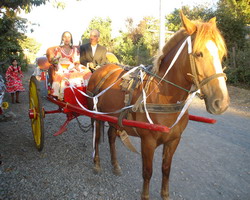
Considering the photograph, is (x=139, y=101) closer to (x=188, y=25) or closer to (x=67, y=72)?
(x=188, y=25)

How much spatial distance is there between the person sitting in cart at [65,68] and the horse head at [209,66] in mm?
2232

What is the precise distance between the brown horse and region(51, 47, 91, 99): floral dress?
21.0 inches

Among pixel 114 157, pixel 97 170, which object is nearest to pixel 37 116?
pixel 97 170

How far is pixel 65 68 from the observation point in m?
3.74

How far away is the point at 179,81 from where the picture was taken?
2064mm

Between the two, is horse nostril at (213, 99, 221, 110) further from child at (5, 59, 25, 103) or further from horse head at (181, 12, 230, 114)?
child at (5, 59, 25, 103)

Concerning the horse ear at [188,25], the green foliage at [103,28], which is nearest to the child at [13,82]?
the horse ear at [188,25]

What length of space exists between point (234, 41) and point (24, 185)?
12982 millimetres

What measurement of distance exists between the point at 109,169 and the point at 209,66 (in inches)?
99.0

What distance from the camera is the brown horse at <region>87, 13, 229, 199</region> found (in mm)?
1673

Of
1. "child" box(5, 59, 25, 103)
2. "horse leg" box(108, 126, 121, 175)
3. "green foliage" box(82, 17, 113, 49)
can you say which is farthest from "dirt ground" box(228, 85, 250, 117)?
"green foliage" box(82, 17, 113, 49)

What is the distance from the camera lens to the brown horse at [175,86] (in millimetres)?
1673

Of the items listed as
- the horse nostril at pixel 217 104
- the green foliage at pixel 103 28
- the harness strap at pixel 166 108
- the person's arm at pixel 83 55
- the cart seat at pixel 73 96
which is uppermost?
the green foliage at pixel 103 28

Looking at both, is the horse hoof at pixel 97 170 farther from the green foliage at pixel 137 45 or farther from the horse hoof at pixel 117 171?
the green foliage at pixel 137 45
